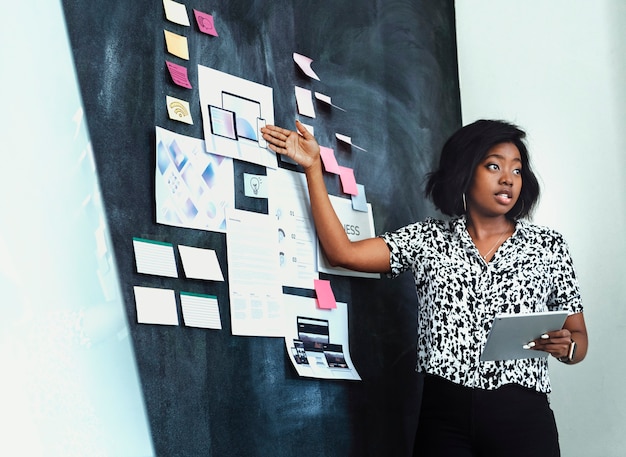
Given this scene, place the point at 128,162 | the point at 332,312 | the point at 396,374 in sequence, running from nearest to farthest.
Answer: the point at 128,162
the point at 332,312
the point at 396,374

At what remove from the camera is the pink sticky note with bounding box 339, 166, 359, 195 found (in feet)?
9.16

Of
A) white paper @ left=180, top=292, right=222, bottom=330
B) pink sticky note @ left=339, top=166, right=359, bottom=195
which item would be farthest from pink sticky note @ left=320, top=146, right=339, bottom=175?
white paper @ left=180, top=292, right=222, bottom=330

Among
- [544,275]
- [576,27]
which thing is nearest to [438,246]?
[544,275]

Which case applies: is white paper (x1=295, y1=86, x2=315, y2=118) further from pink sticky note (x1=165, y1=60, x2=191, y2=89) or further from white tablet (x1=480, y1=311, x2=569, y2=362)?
white tablet (x1=480, y1=311, x2=569, y2=362)

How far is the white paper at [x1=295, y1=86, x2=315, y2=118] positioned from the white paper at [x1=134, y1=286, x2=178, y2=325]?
2.65 ft

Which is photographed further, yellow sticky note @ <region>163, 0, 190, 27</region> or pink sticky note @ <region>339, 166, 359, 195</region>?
pink sticky note @ <region>339, 166, 359, 195</region>

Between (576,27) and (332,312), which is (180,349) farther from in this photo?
(576,27)

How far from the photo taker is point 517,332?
7.32ft

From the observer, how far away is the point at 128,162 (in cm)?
211

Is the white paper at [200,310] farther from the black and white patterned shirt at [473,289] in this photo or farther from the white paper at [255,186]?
the black and white patterned shirt at [473,289]

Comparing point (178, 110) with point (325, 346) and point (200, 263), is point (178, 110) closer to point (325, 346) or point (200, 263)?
point (200, 263)

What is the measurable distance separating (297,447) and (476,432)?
496mm

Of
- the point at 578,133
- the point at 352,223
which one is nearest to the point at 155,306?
the point at 352,223

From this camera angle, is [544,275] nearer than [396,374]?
Yes
